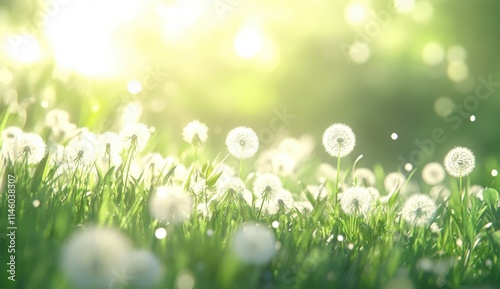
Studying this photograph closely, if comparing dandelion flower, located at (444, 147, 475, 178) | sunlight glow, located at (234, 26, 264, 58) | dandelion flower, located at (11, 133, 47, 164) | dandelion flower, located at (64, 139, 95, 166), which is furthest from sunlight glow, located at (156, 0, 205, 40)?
dandelion flower, located at (444, 147, 475, 178)

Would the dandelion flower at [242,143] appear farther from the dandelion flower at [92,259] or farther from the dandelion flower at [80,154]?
the dandelion flower at [92,259]

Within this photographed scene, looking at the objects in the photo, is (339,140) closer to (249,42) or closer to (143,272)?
(143,272)

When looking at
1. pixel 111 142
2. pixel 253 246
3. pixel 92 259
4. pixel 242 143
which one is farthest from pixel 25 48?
pixel 92 259

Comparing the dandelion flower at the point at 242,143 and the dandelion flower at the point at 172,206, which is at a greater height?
the dandelion flower at the point at 242,143

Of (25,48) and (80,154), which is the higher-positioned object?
(25,48)

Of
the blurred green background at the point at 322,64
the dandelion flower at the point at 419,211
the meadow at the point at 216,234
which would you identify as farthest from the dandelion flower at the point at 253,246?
the blurred green background at the point at 322,64

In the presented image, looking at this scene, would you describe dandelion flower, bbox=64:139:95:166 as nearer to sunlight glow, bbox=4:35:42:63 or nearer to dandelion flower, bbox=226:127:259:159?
dandelion flower, bbox=226:127:259:159

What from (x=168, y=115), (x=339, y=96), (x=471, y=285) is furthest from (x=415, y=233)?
(x=339, y=96)

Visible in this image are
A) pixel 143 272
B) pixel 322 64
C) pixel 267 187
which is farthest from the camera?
pixel 322 64
